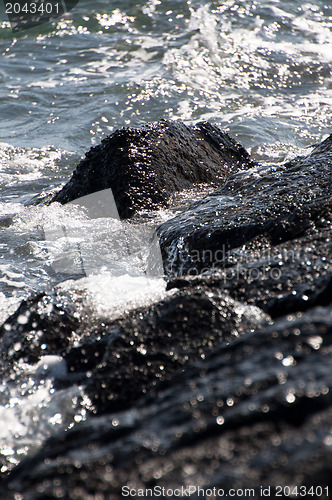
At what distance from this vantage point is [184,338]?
2.00 meters

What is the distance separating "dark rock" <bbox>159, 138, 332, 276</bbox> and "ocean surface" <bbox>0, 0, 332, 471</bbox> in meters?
0.42

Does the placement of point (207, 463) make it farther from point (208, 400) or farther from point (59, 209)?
point (59, 209)

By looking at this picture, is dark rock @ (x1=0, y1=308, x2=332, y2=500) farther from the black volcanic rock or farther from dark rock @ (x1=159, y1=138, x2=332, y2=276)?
the black volcanic rock

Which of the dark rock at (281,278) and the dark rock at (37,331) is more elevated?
the dark rock at (281,278)

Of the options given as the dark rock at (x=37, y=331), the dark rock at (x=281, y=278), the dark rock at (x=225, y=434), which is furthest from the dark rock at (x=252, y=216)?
the dark rock at (x=225, y=434)

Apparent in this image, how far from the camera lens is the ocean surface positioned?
9.43 feet

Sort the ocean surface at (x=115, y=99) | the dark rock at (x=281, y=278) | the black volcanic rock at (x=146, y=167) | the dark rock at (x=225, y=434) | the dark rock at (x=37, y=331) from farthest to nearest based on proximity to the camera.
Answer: the black volcanic rock at (x=146, y=167)
the ocean surface at (x=115, y=99)
the dark rock at (x=37, y=331)
the dark rock at (x=281, y=278)
the dark rock at (x=225, y=434)

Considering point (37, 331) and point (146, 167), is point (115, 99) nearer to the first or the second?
point (146, 167)

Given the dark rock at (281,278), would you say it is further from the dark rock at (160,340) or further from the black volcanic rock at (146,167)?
the black volcanic rock at (146,167)
